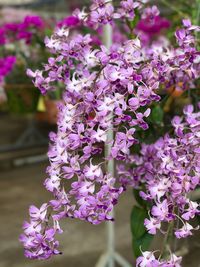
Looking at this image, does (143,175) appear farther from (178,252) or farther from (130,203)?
(130,203)

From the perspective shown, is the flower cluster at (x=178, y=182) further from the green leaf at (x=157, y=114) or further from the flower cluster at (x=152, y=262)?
the green leaf at (x=157, y=114)

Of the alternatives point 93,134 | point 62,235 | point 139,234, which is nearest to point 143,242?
point 139,234

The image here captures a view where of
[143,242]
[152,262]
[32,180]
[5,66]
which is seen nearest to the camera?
[152,262]

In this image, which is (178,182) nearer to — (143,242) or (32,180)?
(143,242)

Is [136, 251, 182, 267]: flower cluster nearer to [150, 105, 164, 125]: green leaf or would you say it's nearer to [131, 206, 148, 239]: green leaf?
[131, 206, 148, 239]: green leaf

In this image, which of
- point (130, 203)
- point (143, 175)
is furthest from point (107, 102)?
point (130, 203)

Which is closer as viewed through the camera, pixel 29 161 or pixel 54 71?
pixel 54 71
